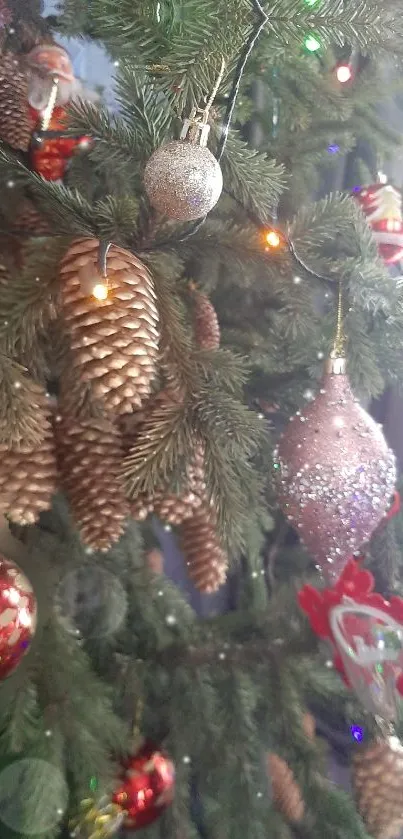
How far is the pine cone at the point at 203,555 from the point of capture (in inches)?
27.3

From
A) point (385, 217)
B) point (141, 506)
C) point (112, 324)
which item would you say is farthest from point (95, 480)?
point (385, 217)

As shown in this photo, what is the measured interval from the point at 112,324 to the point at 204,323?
231 mm

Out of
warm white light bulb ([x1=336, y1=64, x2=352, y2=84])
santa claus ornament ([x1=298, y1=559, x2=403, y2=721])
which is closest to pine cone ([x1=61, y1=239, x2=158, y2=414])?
santa claus ornament ([x1=298, y1=559, x2=403, y2=721])

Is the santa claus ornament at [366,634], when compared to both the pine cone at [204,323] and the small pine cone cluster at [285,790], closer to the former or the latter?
the small pine cone cluster at [285,790]

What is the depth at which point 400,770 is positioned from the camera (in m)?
0.71

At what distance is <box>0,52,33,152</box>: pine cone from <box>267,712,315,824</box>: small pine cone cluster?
0.71 m

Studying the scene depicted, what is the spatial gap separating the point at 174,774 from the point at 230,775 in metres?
0.08

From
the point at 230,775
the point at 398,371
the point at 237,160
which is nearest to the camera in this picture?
the point at 237,160

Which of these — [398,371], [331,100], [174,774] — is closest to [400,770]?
[174,774]

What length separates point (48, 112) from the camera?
0.62 m

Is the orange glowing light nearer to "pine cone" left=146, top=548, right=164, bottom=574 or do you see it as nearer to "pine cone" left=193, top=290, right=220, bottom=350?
"pine cone" left=193, top=290, right=220, bottom=350

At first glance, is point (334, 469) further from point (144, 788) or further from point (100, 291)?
point (144, 788)

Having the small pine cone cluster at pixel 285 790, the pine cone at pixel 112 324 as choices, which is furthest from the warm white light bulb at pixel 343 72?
the small pine cone cluster at pixel 285 790

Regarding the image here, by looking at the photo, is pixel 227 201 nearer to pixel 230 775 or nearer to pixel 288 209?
pixel 288 209
